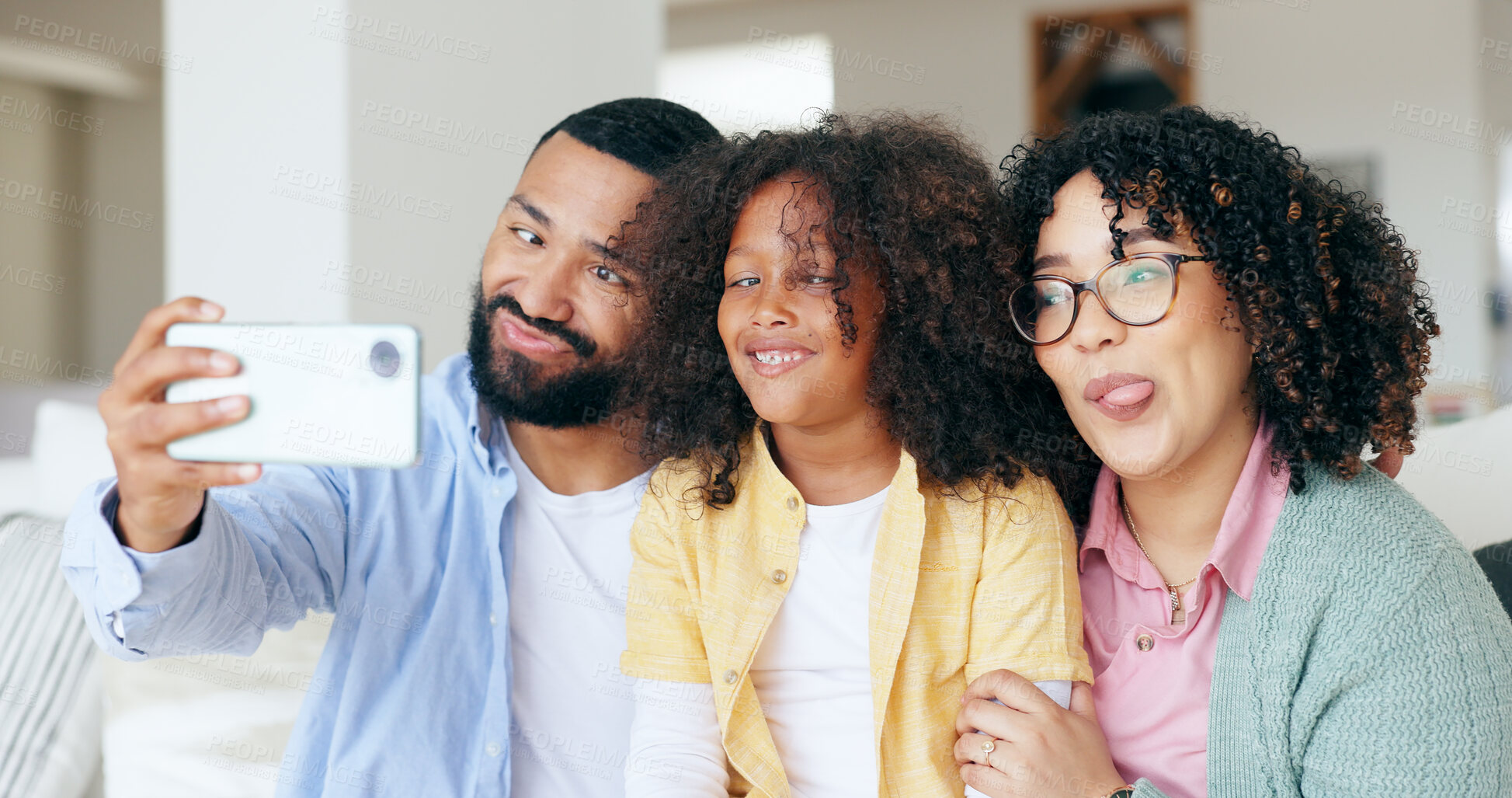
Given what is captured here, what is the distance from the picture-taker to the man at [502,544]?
1771 millimetres

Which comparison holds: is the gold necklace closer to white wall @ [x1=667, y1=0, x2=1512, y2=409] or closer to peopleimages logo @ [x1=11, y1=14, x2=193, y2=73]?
white wall @ [x1=667, y1=0, x2=1512, y2=409]

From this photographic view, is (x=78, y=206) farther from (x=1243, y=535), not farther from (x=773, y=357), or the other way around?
(x=1243, y=535)

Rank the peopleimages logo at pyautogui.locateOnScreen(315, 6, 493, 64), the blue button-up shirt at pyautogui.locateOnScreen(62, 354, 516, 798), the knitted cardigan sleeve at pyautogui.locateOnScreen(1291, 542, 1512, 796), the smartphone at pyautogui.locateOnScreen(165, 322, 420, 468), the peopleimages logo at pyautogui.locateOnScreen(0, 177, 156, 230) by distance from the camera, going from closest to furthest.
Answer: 1. the smartphone at pyautogui.locateOnScreen(165, 322, 420, 468)
2. the knitted cardigan sleeve at pyautogui.locateOnScreen(1291, 542, 1512, 796)
3. the blue button-up shirt at pyautogui.locateOnScreen(62, 354, 516, 798)
4. the peopleimages logo at pyautogui.locateOnScreen(315, 6, 493, 64)
5. the peopleimages logo at pyautogui.locateOnScreen(0, 177, 156, 230)

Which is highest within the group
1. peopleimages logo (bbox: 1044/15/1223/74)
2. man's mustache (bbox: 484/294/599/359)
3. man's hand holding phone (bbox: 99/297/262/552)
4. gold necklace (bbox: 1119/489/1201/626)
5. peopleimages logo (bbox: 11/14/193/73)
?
peopleimages logo (bbox: 1044/15/1223/74)

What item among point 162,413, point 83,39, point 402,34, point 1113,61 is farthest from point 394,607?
point 1113,61

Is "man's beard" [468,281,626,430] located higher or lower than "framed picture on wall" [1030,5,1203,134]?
lower


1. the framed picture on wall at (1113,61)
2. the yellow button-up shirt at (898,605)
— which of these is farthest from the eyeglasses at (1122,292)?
the framed picture on wall at (1113,61)

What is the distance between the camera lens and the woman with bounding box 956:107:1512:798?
1.30 m

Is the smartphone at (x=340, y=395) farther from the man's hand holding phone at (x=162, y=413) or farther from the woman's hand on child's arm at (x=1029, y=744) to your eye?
the woman's hand on child's arm at (x=1029, y=744)

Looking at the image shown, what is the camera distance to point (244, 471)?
1.14 metres

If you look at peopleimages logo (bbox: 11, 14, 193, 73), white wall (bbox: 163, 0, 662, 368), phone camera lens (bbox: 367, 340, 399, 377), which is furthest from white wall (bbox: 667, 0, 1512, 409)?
phone camera lens (bbox: 367, 340, 399, 377)

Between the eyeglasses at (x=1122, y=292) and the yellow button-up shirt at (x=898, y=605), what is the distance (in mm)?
271

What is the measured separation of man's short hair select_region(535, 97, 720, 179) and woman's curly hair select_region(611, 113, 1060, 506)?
232 mm

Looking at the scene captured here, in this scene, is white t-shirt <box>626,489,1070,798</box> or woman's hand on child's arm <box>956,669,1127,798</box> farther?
white t-shirt <box>626,489,1070,798</box>
